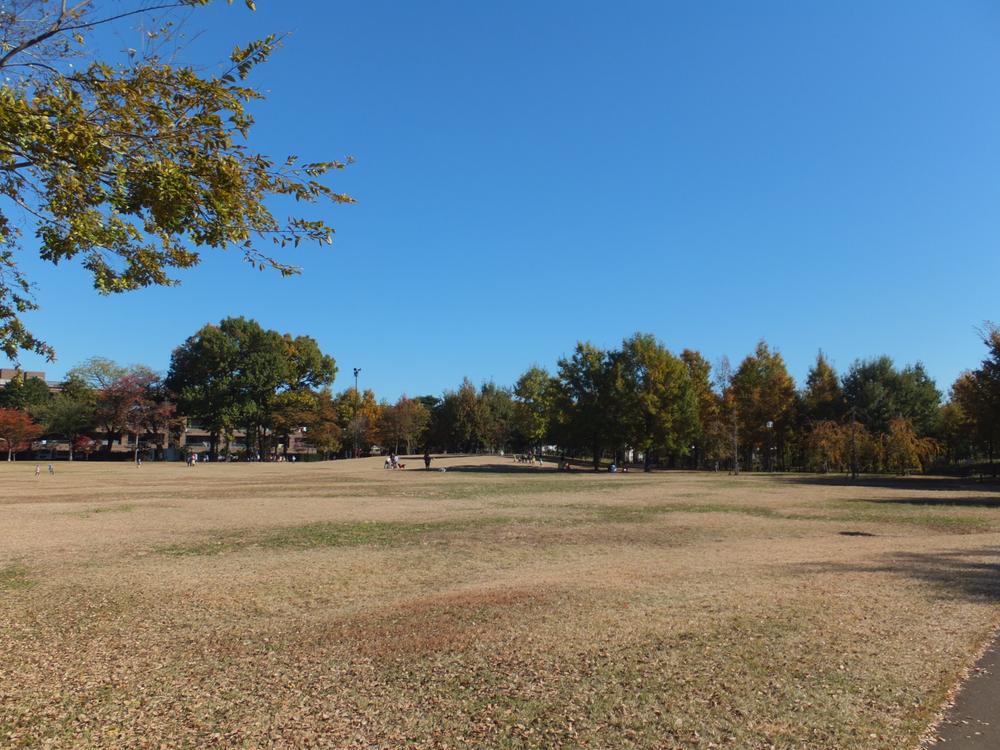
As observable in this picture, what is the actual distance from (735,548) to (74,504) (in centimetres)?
2130

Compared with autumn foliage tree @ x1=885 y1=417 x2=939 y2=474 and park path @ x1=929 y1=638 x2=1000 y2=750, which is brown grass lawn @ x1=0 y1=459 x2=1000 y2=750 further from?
autumn foliage tree @ x1=885 y1=417 x2=939 y2=474

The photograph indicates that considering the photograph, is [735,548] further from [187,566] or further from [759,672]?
[187,566]

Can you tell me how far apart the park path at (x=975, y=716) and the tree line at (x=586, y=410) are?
1435 inches

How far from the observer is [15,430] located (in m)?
75.2

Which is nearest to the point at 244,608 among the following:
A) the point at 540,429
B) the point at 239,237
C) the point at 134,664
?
the point at 134,664

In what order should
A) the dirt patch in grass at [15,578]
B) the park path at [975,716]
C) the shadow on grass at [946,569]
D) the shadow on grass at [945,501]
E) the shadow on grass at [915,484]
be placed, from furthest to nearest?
the shadow on grass at [915,484]
the shadow on grass at [945,501]
the dirt patch in grass at [15,578]
the shadow on grass at [946,569]
the park path at [975,716]

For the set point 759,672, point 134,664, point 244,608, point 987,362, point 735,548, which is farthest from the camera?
point 987,362

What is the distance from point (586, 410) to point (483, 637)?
49346mm

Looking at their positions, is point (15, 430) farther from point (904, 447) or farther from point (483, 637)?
point (904, 447)

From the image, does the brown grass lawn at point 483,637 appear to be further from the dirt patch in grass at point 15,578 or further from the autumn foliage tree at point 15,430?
the autumn foliage tree at point 15,430

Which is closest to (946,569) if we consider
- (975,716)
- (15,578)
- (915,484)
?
(975,716)

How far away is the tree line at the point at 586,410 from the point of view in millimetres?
53469

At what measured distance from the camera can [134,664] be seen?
5867mm

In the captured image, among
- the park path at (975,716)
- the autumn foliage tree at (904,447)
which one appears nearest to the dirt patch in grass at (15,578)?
the park path at (975,716)
